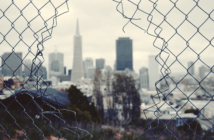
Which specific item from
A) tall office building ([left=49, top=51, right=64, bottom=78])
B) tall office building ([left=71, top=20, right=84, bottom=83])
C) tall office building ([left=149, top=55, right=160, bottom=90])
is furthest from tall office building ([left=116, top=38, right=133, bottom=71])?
tall office building ([left=71, top=20, right=84, bottom=83])

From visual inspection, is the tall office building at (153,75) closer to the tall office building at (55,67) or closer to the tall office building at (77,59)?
the tall office building at (55,67)

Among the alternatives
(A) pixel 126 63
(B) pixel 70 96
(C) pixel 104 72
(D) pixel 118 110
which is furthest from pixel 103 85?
(A) pixel 126 63

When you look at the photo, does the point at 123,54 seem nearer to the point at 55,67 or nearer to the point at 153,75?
the point at 55,67

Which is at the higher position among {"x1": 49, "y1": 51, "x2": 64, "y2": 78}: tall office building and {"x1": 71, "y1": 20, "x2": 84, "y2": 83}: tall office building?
{"x1": 71, "y1": 20, "x2": 84, "y2": 83}: tall office building

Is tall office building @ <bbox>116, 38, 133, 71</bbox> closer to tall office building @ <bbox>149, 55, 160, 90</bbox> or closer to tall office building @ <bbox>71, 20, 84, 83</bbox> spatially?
tall office building @ <bbox>149, 55, 160, 90</bbox>

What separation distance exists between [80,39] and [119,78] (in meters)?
41.6

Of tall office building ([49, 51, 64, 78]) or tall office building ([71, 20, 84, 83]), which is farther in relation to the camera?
tall office building ([71, 20, 84, 83])

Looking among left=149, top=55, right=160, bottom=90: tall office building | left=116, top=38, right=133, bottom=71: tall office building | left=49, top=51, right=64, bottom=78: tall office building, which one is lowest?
left=149, top=55, right=160, bottom=90: tall office building

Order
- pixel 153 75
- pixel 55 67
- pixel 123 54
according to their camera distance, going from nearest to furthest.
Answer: pixel 153 75
pixel 55 67
pixel 123 54

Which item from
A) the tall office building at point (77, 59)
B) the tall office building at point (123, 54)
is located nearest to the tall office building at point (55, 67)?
the tall office building at point (123, 54)

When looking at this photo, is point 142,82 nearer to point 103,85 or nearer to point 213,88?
point 103,85

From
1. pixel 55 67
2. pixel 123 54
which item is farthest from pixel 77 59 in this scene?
pixel 55 67

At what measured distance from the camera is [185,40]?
1.54ft

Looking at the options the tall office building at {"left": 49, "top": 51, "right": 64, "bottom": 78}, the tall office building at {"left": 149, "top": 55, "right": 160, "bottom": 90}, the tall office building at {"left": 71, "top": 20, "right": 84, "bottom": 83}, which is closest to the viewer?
the tall office building at {"left": 149, "top": 55, "right": 160, "bottom": 90}
